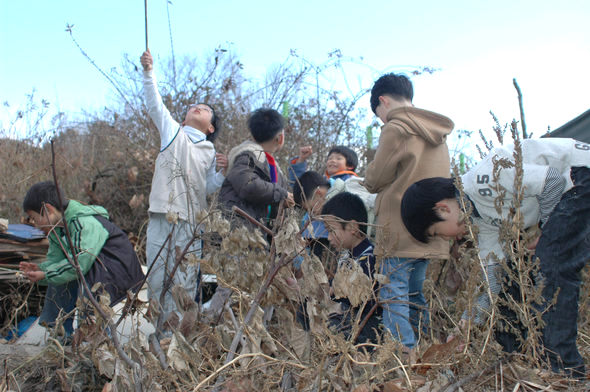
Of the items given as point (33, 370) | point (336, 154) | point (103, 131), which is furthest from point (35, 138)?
point (33, 370)

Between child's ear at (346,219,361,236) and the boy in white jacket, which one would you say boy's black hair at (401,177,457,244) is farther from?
the boy in white jacket

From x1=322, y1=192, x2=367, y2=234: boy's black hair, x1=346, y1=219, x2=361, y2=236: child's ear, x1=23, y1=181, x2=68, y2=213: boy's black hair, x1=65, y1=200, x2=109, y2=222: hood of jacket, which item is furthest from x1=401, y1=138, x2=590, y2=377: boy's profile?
x1=23, y1=181, x2=68, y2=213: boy's black hair

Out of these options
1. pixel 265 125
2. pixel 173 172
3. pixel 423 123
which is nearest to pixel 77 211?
pixel 173 172

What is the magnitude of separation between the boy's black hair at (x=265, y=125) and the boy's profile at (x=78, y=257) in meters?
1.16

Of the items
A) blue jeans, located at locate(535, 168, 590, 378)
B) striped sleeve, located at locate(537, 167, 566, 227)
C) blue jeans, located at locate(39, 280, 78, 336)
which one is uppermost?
striped sleeve, located at locate(537, 167, 566, 227)

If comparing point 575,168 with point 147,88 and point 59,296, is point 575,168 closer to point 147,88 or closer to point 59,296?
point 147,88

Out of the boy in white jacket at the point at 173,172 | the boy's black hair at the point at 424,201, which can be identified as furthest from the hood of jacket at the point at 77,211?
the boy's black hair at the point at 424,201

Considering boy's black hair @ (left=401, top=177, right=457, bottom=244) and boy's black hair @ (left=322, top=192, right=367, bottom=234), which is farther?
boy's black hair @ (left=322, top=192, right=367, bottom=234)

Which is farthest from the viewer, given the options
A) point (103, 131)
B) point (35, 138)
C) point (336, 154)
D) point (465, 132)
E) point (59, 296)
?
point (103, 131)

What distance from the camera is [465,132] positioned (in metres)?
5.15

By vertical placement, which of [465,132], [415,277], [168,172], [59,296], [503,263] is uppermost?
[465,132]

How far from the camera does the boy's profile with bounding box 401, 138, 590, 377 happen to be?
5.60 feet

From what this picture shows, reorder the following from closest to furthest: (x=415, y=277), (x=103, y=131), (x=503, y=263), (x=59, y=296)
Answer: (x=503, y=263)
(x=415, y=277)
(x=59, y=296)
(x=103, y=131)

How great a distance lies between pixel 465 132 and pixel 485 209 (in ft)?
11.1
